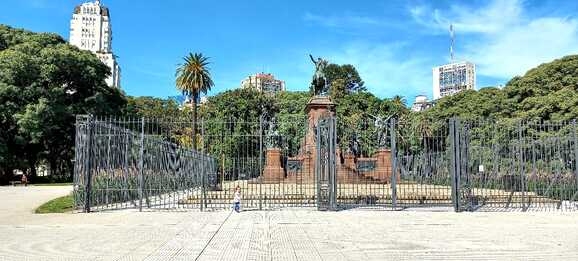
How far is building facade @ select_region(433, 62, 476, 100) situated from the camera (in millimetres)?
162975

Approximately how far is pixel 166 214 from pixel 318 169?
4.60 m

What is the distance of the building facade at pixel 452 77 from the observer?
163 metres

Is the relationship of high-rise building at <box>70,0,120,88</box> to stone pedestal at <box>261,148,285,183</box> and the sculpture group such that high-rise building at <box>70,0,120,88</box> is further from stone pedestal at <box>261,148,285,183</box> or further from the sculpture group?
stone pedestal at <box>261,148,285,183</box>

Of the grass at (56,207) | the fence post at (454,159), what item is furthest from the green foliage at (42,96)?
the fence post at (454,159)

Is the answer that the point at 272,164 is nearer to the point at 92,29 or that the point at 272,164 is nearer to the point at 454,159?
the point at 454,159

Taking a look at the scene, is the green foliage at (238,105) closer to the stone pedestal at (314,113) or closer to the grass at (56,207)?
the stone pedestal at (314,113)

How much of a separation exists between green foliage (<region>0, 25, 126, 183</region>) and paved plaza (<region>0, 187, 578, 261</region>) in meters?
24.4

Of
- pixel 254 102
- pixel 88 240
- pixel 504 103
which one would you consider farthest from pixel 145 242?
pixel 254 102

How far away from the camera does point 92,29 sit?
541ft

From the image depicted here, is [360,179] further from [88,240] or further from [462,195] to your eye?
[88,240]

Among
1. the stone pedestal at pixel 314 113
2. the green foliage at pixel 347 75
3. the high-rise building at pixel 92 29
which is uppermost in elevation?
the high-rise building at pixel 92 29

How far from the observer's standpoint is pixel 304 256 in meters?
8.44

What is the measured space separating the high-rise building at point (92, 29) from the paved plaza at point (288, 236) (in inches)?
6055

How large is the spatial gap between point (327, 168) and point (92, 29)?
163m
